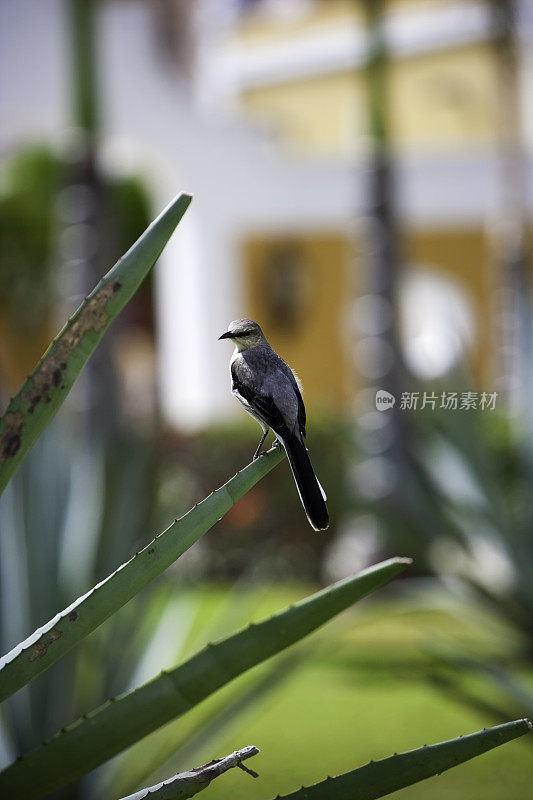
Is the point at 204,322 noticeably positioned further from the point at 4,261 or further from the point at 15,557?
the point at 4,261

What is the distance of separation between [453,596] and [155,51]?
8146mm

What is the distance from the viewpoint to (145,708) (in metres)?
1.07

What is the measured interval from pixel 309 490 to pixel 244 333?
0.11m

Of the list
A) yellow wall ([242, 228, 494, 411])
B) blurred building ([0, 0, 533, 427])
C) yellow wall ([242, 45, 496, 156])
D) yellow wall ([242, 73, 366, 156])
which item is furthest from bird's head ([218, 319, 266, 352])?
yellow wall ([242, 228, 494, 411])

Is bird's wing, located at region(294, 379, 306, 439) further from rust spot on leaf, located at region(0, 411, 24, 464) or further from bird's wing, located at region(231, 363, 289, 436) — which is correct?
rust spot on leaf, located at region(0, 411, 24, 464)

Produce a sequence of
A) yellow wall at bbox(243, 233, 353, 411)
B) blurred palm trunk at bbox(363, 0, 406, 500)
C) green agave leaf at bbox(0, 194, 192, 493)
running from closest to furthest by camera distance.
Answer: green agave leaf at bbox(0, 194, 192, 493) → blurred palm trunk at bbox(363, 0, 406, 500) → yellow wall at bbox(243, 233, 353, 411)

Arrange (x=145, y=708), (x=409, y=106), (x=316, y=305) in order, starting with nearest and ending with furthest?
(x=145, y=708) < (x=409, y=106) < (x=316, y=305)

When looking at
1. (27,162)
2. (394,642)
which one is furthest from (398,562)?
(27,162)

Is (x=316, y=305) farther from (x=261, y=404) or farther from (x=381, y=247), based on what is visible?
(x=261, y=404)

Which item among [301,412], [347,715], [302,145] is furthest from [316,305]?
[301,412]

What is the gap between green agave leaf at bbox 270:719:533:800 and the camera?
0.93 metres

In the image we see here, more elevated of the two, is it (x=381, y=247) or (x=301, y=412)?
(x=301, y=412)

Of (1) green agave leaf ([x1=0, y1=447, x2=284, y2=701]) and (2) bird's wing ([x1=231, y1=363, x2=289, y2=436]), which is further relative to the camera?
(1) green agave leaf ([x1=0, y1=447, x2=284, y2=701])

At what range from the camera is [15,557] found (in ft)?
8.43
